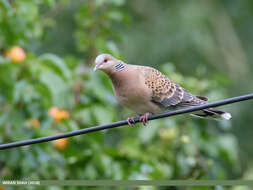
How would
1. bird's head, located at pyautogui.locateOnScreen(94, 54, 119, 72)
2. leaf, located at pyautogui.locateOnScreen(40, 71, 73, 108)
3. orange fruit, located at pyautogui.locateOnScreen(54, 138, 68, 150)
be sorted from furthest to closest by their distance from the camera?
orange fruit, located at pyautogui.locateOnScreen(54, 138, 68, 150), leaf, located at pyautogui.locateOnScreen(40, 71, 73, 108), bird's head, located at pyautogui.locateOnScreen(94, 54, 119, 72)

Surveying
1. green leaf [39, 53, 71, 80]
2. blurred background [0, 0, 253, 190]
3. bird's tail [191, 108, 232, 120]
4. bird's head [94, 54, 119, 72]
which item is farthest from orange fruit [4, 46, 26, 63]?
bird's tail [191, 108, 232, 120]

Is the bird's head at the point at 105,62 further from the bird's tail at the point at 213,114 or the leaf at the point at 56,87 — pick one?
the bird's tail at the point at 213,114

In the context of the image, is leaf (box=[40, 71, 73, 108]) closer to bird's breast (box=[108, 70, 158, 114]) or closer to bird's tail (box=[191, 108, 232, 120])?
bird's breast (box=[108, 70, 158, 114])

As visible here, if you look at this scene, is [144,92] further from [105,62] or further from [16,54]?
[16,54]

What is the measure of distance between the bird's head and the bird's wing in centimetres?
29

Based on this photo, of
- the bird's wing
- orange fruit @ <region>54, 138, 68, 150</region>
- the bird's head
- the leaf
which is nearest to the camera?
the bird's head

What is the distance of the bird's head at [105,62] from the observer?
12.6 feet

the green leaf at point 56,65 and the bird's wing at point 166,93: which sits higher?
the green leaf at point 56,65

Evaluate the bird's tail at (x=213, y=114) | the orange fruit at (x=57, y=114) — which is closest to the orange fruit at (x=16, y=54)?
the orange fruit at (x=57, y=114)

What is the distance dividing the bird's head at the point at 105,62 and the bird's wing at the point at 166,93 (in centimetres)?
29

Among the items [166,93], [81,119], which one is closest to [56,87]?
[81,119]

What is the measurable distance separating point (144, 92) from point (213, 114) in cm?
56

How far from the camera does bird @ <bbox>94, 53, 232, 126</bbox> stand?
12.8 ft

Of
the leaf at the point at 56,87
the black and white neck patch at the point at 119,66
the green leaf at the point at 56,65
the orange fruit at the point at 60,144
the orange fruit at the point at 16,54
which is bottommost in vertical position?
the orange fruit at the point at 60,144
